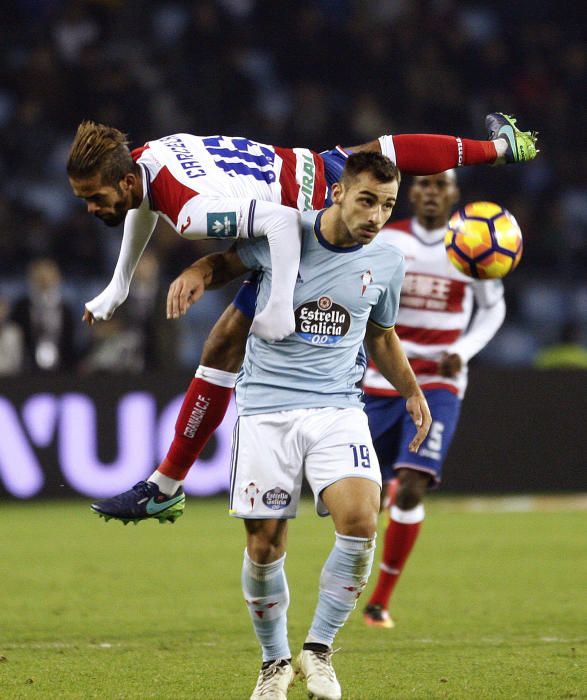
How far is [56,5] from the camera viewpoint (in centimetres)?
1675

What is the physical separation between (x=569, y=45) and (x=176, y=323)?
304 inches

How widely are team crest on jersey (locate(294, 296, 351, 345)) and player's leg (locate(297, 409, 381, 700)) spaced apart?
0.94ft

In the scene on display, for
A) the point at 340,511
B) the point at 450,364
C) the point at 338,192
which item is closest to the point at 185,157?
the point at 338,192

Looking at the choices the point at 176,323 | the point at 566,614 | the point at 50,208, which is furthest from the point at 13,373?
the point at 566,614

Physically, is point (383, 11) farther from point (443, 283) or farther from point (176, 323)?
point (443, 283)

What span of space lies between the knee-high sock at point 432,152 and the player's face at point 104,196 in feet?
3.92

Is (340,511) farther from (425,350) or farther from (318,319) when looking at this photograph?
(425,350)

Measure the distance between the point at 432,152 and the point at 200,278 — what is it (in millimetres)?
1407

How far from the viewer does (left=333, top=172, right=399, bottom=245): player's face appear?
4.80m

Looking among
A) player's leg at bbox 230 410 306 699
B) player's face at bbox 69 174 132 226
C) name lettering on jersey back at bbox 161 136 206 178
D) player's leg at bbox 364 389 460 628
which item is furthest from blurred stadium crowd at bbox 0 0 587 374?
player's leg at bbox 230 410 306 699

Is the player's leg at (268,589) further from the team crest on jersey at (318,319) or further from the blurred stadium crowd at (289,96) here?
the blurred stadium crowd at (289,96)

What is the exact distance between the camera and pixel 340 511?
4828mm

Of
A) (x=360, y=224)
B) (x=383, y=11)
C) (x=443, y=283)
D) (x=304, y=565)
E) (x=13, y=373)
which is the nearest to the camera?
(x=360, y=224)

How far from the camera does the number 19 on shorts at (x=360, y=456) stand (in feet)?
16.1
